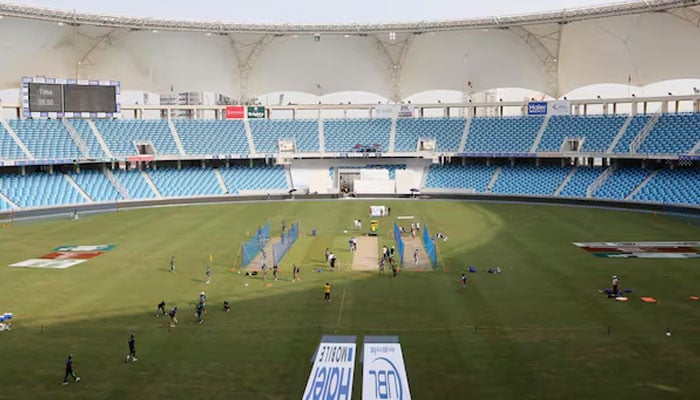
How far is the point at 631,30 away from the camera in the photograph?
258 feet

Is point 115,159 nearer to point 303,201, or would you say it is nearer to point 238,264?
point 303,201

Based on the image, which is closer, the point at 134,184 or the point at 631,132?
the point at 631,132

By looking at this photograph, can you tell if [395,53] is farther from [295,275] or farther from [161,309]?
[161,309]

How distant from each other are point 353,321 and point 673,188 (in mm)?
55026

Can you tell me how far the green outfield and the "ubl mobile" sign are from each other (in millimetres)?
461

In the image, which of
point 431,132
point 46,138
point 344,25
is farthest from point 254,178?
point 431,132

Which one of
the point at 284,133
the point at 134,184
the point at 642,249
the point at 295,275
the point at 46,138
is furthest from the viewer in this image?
the point at 284,133

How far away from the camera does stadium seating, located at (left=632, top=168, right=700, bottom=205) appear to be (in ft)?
222

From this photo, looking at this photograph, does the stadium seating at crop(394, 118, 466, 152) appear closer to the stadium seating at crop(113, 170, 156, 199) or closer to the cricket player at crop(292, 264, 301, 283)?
the stadium seating at crop(113, 170, 156, 199)

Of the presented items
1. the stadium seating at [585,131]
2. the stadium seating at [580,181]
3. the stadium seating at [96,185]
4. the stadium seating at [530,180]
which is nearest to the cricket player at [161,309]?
the stadium seating at [96,185]

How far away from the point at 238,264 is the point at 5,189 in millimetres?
42257

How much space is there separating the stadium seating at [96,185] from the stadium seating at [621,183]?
196 ft

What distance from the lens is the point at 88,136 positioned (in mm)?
82250

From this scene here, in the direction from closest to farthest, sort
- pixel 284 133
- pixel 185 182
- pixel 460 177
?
pixel 185 182 → pixel 460 177 → pixel 284 133
